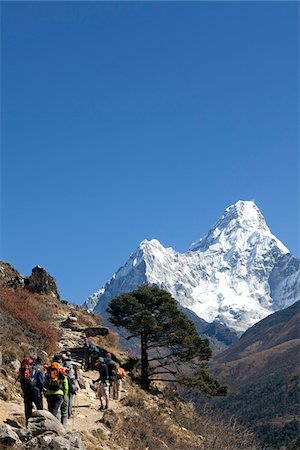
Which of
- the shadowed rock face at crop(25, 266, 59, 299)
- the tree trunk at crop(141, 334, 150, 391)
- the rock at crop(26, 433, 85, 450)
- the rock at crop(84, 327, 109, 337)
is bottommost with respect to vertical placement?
the rock at crop(26, 433, 85, 450)

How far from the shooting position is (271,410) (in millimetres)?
167750

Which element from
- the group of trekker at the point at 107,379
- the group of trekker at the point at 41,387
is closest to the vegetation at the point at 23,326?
the group of trekker at the point at 107,379

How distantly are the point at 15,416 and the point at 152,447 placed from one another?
552 cm

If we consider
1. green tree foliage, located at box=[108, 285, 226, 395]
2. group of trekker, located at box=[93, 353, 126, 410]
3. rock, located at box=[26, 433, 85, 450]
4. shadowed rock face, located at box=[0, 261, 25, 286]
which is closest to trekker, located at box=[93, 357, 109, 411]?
group of trekker, located at box=[93, 353, 126, 410]

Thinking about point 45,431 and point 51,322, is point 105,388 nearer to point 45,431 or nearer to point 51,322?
point 45,431

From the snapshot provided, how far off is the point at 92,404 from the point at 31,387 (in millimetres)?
7023

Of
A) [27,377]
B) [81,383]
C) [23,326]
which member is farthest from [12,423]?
[23,326]

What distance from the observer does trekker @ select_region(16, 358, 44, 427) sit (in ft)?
49.0

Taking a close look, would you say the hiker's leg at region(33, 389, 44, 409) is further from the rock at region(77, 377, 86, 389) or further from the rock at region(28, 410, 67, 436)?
the rock at region(77, 377, 86, 389)

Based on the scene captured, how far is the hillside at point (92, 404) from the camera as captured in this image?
17516 mm

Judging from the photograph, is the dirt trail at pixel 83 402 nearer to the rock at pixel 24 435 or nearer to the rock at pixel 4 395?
the rock at pixel 4 395

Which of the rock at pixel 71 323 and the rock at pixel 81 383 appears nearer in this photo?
the rock at pixel 81 383

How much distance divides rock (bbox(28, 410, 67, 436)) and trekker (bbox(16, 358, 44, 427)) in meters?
1.84

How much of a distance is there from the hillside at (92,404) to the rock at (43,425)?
195mm
